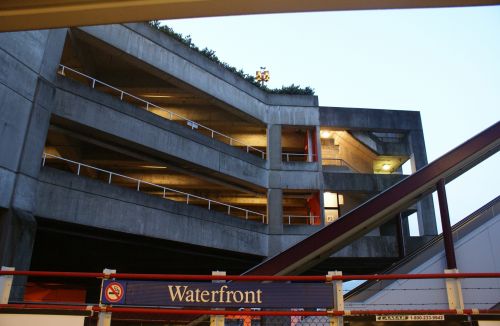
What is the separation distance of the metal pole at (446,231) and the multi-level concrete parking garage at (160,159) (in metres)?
4.37

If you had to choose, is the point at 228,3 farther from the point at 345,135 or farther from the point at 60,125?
the point at 345,135

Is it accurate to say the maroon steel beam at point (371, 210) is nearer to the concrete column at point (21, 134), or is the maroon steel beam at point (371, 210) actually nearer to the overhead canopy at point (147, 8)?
the overhead canopy at point (147, 8)

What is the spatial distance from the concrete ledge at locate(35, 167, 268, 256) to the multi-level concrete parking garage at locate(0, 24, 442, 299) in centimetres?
5

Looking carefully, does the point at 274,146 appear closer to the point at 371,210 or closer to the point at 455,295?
the point at 371,210

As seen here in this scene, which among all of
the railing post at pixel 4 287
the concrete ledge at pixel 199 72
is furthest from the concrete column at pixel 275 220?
the railing post at pixel 4 287

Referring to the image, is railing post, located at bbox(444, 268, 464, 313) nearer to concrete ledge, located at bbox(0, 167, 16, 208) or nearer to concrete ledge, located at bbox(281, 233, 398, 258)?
→ concrete ledge, located at bbox(0, 167, 16, 208)

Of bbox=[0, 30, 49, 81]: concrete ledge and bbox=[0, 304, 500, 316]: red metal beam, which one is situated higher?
bbox=[0, 30, 49, 81]: concrete ledge

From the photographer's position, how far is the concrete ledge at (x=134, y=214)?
15727 mm

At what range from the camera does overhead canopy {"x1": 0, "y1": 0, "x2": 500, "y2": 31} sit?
638 centimetres

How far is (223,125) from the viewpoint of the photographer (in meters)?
28.9

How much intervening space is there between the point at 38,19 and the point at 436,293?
11780mm

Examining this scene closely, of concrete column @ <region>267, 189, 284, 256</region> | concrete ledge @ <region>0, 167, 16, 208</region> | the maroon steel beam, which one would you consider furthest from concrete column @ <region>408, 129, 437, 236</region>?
concrete ledge @ <region>0, 167, 16, 208</region>

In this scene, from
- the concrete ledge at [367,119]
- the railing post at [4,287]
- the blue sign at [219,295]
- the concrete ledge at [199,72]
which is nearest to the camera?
the blue sign at [219,295]

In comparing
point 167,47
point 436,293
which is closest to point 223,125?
point 167,47
